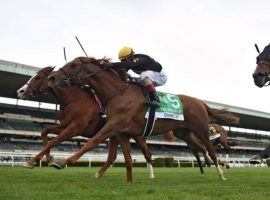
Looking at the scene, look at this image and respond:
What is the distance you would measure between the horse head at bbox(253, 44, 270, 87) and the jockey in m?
2.05

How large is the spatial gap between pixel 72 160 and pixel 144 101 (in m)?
2.14

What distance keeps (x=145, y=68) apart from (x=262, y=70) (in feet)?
7.76

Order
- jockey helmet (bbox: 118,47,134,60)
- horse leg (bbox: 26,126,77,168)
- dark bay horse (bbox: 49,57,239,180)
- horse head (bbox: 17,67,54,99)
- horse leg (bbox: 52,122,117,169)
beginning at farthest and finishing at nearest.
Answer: horse head (bbox: 17,67,54,99) → horse leg (bbox: 26,126,77,168) → jockey helmet (bbox: 118,47,134,60) → dark bay horse (bbox: 49,57,239,180) → horse leg (bbox: 52,122,117,169)

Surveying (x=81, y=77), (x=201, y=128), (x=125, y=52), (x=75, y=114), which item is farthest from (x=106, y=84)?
(x=201, y=128)

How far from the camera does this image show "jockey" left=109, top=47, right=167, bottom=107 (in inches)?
310

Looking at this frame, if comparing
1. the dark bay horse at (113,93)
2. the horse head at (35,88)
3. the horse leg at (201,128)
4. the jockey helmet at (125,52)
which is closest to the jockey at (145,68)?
the jockey helmet at (125,52)

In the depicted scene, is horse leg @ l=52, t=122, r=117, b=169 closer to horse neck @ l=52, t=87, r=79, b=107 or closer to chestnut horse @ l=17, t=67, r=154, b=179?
chestnut horse @ l=17, t=67, r=154, b=179

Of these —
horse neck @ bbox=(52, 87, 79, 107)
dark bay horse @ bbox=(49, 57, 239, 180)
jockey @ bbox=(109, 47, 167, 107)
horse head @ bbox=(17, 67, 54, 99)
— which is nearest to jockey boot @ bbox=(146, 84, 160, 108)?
jockey @ bbox=(109, 47, 167, 107)

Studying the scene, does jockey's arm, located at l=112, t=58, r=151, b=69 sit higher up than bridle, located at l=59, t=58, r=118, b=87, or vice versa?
jockey's arm, located at l=112, t=58, r=151, b=69

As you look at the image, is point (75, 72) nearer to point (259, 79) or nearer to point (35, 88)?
point (35, 88)

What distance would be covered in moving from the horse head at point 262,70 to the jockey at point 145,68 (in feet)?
6.71

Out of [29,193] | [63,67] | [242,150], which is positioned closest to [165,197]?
[29,193]

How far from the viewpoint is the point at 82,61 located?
312 inches

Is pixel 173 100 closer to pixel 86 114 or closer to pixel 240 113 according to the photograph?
pixel 86 114
